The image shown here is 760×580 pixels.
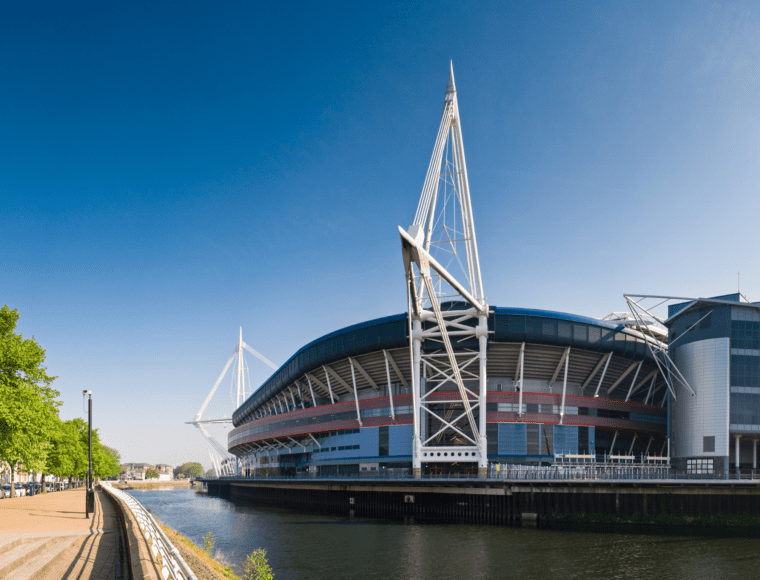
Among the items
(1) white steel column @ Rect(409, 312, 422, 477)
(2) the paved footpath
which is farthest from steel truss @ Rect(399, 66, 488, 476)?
(2) the paved footpath

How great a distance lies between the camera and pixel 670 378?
209ft

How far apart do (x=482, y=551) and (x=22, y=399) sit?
24898mm

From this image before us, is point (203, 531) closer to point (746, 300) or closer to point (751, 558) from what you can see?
point (751, 558)

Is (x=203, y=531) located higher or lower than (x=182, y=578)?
lower

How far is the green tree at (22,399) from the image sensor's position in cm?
3027

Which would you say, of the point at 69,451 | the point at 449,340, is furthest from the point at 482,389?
the point at 69,451

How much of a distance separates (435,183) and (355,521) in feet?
101

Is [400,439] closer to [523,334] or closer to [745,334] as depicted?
[523,334]

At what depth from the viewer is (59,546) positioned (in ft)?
67.0

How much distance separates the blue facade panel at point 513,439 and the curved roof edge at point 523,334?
8.74 meters

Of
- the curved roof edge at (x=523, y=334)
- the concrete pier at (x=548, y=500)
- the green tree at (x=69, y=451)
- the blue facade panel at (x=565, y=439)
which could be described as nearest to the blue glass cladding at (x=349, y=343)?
the curved roof edge at (x=523, y=334)

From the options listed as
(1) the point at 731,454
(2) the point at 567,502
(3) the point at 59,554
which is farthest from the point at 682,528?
(3) the point at 59,554

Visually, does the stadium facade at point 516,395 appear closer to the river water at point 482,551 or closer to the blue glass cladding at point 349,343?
the blue glass cladding at point 349,343

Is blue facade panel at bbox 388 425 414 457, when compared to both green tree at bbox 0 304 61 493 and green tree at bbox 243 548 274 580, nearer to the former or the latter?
green tree at bbox 0 304 61 493
